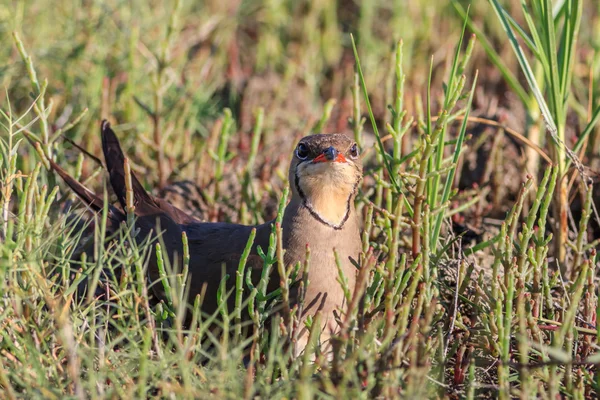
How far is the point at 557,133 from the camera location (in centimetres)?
336

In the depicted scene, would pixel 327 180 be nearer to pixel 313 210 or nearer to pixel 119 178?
pixel 313 210

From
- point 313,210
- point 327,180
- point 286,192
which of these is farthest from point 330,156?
point 286,192

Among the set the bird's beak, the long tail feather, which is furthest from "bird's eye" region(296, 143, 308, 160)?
the long tail feather

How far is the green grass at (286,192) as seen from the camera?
2.36m

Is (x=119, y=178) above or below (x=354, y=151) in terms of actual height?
below

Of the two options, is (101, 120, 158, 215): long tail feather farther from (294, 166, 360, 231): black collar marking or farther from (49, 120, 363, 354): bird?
(294, 166, 360, 231): black collar marking

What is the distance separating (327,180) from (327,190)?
38 millimetres

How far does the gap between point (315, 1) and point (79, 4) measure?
173 cm

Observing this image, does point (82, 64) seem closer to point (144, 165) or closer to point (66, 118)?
point (66, 118)

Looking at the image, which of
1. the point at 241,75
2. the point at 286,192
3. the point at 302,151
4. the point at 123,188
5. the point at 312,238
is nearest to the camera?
the point at 286,192

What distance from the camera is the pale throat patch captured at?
3.09 meters

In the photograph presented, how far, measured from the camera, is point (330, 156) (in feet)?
9.98

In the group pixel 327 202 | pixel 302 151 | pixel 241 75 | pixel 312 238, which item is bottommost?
pixel 312 238

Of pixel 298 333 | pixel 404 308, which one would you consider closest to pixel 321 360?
pixel 404 308
